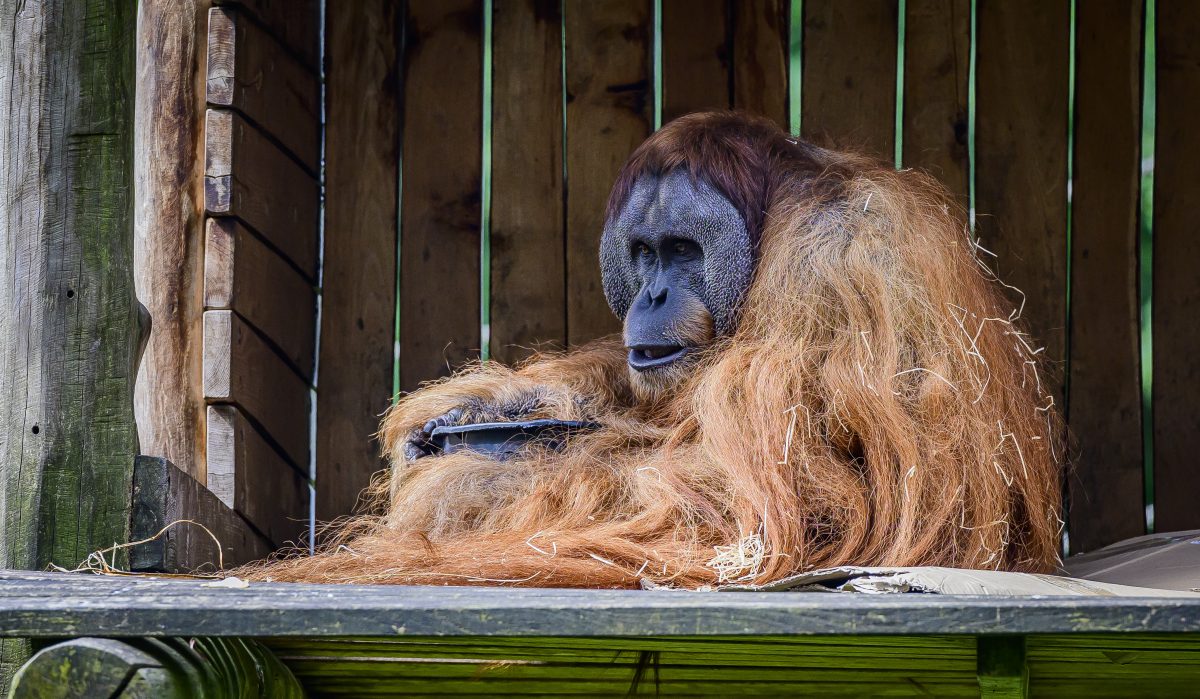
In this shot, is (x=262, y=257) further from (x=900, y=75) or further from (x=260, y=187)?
(x=900, y=75)

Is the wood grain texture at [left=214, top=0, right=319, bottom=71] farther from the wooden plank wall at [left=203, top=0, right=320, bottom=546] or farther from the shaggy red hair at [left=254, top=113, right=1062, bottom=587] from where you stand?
the shaggy red hair at [left=254, top=113, right=1062, bottom=587]

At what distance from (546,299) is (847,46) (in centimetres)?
86

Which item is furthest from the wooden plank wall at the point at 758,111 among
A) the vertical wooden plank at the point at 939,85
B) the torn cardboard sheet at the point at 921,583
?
the torn cardboard sheet at the point at 921,583

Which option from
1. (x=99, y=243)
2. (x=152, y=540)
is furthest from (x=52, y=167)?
(x=152, y=540)

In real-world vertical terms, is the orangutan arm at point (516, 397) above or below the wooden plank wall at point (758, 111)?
below

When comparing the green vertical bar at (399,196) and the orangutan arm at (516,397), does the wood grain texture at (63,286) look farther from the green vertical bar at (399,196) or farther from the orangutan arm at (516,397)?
the green vertical bar at (399,196)

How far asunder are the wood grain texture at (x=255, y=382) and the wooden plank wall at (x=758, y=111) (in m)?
0.08

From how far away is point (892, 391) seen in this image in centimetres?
204

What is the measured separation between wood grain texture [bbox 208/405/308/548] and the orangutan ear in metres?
0.89

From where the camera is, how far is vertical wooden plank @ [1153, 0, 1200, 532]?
301 centimetres

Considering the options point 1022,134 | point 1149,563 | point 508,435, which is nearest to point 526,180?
point 508,435

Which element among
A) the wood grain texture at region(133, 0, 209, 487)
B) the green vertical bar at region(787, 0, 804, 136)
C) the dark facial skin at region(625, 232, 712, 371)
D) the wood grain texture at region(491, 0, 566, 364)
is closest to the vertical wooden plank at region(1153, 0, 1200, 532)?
the green vertical bar at region(787, 0, 804, 136)

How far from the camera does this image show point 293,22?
10.2ft

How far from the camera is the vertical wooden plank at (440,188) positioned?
316 centimetres
